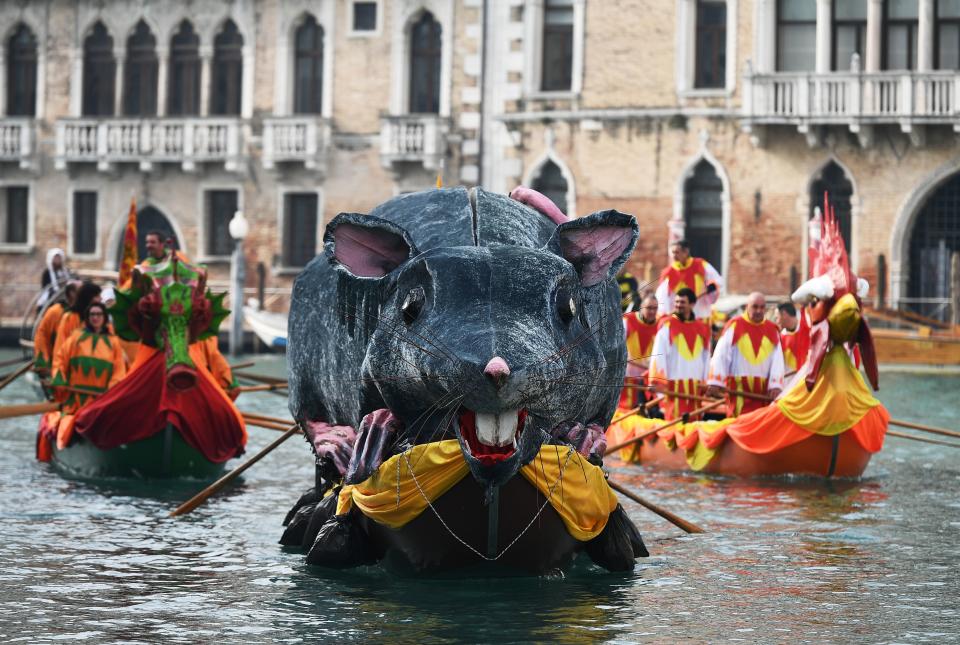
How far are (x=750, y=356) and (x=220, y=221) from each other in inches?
909

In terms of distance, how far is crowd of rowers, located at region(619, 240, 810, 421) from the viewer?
16.2 metres

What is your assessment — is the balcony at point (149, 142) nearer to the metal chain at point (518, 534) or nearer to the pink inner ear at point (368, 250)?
the pink inner ear at point (368, 250)

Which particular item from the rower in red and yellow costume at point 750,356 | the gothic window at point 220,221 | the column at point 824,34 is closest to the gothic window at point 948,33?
the column at point 824,34

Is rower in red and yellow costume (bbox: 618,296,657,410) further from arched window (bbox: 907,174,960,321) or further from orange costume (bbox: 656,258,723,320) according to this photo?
arched window (bbox: 907,174,960,321)

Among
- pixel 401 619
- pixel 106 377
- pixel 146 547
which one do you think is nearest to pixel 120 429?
pixel 106 377

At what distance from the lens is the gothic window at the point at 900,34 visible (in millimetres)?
32375

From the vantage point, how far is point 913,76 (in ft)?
104

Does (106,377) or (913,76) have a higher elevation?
(913,76)

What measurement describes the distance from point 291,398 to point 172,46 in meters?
28.5

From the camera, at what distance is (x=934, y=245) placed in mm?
32625

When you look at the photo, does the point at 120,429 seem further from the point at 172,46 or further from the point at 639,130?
the point at 172,46

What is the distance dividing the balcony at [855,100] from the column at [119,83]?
41.6ft

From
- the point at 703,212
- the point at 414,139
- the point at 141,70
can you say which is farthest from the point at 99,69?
the point at 703,212

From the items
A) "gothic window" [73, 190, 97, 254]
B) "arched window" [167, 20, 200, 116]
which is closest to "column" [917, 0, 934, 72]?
"arched window" [167, 20, 200, 116]
